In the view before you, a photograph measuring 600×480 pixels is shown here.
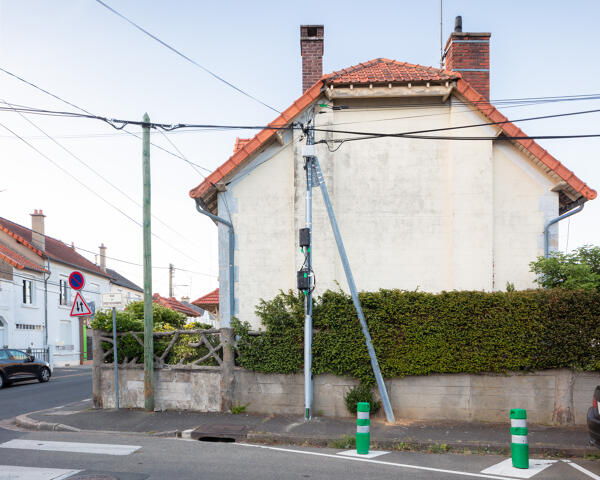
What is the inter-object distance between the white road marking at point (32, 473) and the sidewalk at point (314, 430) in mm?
2871

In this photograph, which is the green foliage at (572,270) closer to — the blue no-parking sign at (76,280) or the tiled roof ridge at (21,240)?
the blue no-parking sign at (76,280)

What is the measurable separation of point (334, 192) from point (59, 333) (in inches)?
1181

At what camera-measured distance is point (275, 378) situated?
11.3 meters

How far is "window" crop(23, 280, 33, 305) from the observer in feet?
107

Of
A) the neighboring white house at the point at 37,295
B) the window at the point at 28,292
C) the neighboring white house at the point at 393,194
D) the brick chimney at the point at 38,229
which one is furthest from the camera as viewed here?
Result: the brick chimney at the point at 38,229

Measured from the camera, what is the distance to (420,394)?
10734 mm

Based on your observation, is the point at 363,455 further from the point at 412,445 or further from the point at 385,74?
the point at 385,74

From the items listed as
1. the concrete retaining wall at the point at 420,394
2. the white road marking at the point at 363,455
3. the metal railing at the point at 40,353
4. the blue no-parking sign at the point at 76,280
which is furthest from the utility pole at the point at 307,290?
the metal railing at the point at 40,353

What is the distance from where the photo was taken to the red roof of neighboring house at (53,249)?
34844 mm

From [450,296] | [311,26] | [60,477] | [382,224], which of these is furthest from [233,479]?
[311,26]

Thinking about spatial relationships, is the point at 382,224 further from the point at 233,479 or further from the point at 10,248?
the point at 10,248

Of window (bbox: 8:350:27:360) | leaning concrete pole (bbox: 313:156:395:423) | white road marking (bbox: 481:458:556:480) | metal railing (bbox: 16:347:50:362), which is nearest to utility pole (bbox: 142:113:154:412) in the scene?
leaning concrete pole (bbox: 313:156:395:423)

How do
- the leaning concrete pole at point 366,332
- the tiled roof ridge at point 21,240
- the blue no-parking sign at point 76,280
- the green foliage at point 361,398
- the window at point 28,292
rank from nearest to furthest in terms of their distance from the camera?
1. the leaning concrete pole at point 366,332
2. the green foliage at point 361,398
3. the blue no-parking sign at point 76,280
4. the window at point 28,292
5. the tiled roof ridge at point 21,240

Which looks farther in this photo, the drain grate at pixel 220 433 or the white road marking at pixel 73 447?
the drain grate at pixel 220 433
